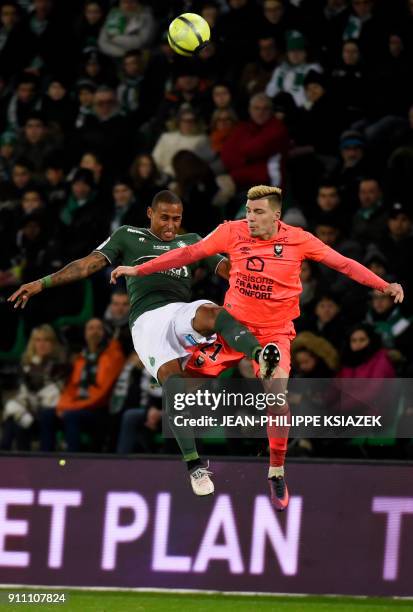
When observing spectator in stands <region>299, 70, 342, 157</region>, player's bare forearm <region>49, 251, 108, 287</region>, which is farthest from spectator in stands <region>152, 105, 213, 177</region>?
player's bare forearm <region>49, 251, 108, 287</region>

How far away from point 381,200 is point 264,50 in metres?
2.84

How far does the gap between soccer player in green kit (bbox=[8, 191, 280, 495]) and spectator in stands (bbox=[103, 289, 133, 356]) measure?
13.3ft

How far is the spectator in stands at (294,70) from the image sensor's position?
1697 cm

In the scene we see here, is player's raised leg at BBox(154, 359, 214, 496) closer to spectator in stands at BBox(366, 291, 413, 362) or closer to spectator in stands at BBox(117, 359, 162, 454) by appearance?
spectator in stands at BBox(117, 359, 162, 454)

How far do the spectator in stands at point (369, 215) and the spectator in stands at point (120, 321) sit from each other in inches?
99.0

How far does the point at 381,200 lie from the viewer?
1568 centimetres

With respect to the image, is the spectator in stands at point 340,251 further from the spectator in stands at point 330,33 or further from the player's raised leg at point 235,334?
the player's raised leg at point 235,334

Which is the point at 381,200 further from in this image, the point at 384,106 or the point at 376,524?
the point at 376,524

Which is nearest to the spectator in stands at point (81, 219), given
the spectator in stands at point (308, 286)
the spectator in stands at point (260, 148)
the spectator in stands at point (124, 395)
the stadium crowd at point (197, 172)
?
the stadium crowd at point (197, 172)

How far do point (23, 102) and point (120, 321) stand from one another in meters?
4.81

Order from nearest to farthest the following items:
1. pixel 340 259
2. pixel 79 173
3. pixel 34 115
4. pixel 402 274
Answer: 1. pixel 340 259
2. pixel 402 274
3. pixel 79 173
4. pixel 34 115

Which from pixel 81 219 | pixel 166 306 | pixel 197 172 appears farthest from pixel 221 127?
pixel 166 306

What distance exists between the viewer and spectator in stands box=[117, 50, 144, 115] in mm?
18344

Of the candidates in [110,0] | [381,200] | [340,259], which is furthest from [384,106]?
[340,259]
